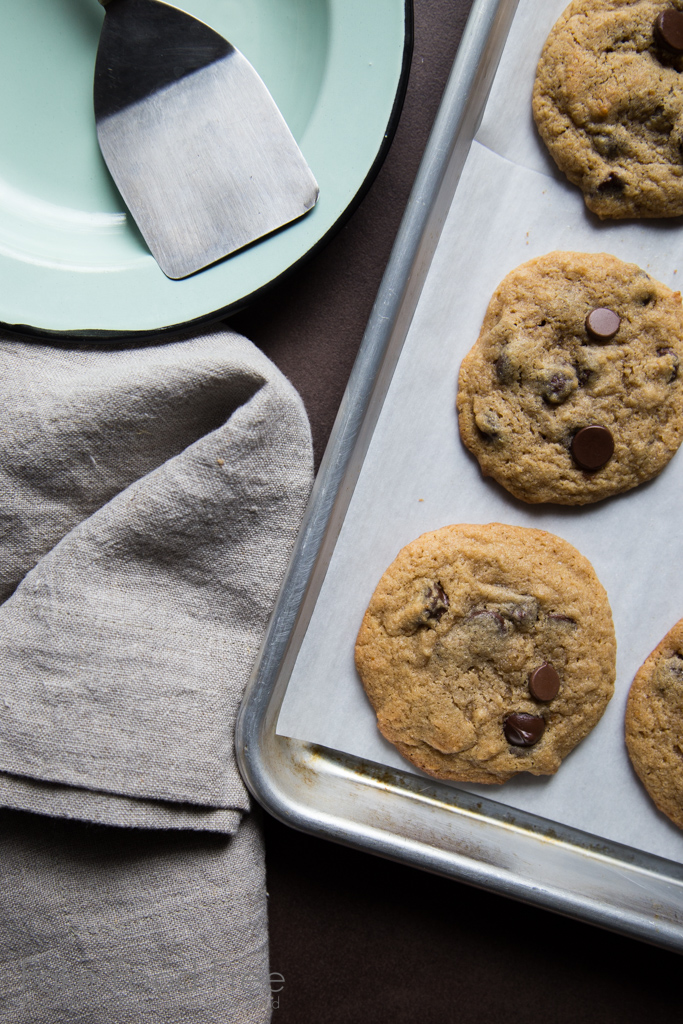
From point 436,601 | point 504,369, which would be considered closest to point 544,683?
point 436,601

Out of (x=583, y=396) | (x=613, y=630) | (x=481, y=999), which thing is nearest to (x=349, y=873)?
(x=481, y=999)

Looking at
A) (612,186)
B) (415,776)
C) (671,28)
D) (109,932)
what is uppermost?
(671,28)

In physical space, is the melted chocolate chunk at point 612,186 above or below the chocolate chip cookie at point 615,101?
below

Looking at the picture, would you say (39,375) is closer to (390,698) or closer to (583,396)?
(390,698)

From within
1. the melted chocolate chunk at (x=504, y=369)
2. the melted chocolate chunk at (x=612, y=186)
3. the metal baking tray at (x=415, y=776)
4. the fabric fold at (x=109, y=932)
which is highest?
the melted chocolate chunk at (x=612, y=186)

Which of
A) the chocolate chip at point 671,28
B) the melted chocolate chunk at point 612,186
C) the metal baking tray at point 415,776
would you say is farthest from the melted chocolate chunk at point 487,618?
the chocolate chip at point 671,28

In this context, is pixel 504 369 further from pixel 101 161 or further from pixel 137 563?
pixel 101 161

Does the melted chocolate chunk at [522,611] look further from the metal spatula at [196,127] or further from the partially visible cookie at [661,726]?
the metal spatula at [196,127]
